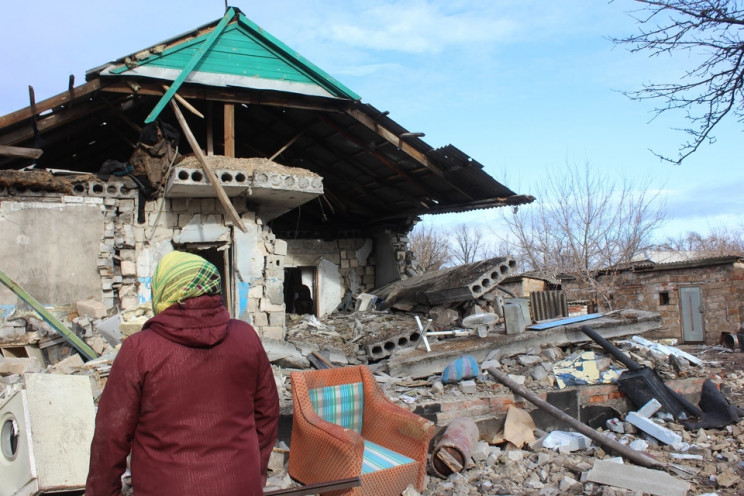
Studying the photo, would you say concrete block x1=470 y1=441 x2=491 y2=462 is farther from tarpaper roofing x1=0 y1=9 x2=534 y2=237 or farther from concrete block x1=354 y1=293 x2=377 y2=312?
concrete block x1=354 y1=293 x2=377 y2=312

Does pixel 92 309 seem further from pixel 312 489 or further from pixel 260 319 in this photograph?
pixel 312 489

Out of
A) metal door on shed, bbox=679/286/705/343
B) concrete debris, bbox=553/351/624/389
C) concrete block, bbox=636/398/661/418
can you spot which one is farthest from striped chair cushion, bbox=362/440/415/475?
metal door on shed, bbox=679/286/705/343

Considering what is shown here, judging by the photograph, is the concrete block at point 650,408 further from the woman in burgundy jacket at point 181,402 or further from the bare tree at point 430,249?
the bare tree at point 430,249

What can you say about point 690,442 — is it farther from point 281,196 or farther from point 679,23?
point 281,196

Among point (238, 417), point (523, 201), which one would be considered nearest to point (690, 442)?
point (238, 417)

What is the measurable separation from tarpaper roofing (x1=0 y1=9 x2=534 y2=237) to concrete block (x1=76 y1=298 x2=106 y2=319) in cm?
243

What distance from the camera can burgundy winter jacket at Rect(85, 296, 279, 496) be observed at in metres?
2.15

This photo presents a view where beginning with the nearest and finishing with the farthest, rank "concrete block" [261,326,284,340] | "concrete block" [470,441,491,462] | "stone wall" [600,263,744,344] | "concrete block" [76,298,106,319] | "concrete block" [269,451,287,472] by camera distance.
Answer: "concrete block" [269,451,287,472]
"concrete block" [470,441,491,462]
"concrete block" [76,298,106,319]
"concrete block" [261,326,284,340]
"stone wall" [600,263,744,344]

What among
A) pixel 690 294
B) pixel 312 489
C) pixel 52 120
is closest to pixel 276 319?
pixel 52 120

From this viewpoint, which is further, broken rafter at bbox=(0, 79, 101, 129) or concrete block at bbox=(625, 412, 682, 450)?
broken rafter at bbox=(0, 79, 101, 129)

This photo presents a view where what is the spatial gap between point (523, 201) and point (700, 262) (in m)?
7.40

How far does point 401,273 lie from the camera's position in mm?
14430

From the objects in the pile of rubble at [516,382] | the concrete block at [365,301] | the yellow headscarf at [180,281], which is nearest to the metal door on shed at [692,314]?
the pile of rubble at [516,382]

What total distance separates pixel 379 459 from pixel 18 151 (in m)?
7.41
